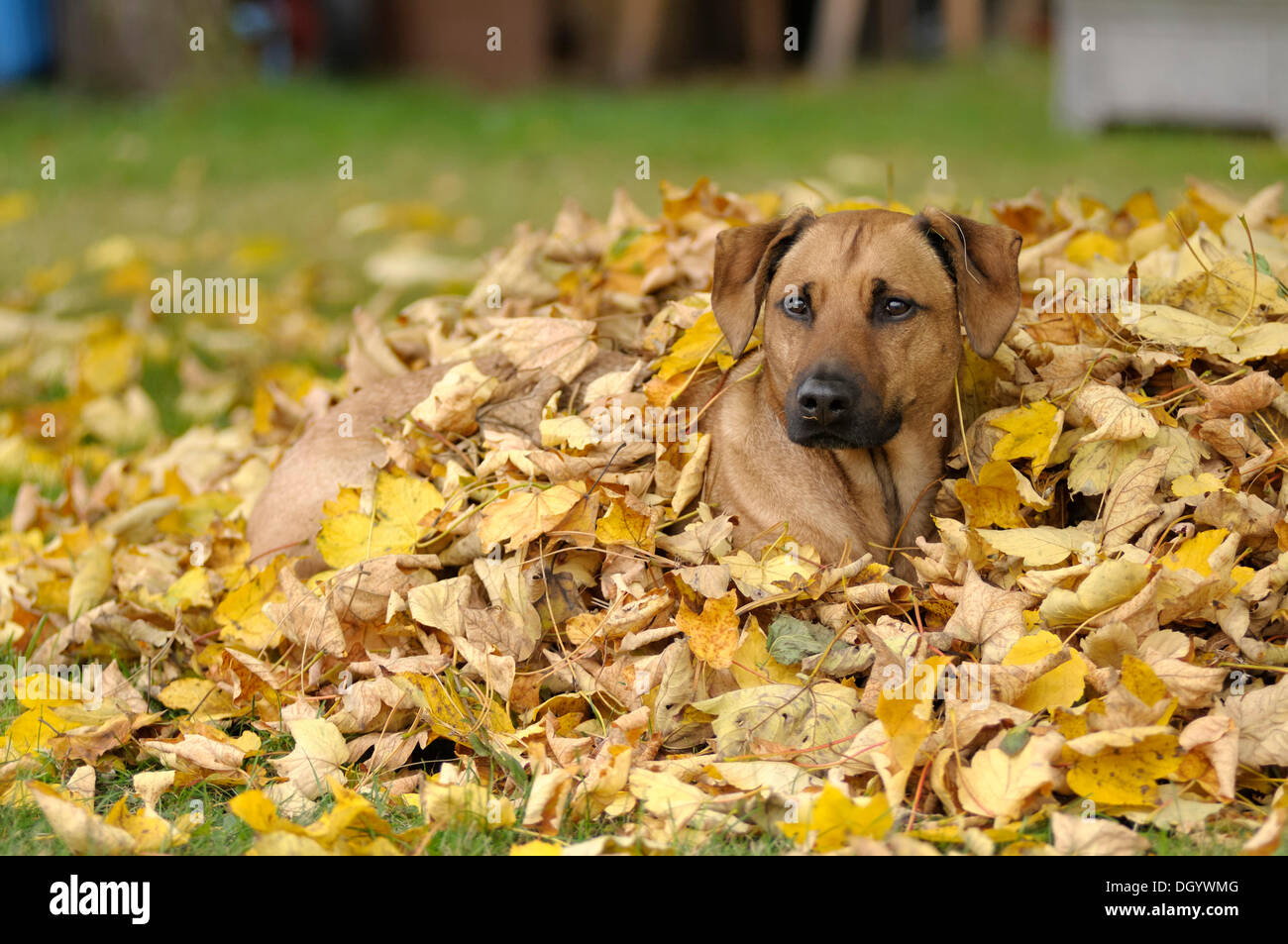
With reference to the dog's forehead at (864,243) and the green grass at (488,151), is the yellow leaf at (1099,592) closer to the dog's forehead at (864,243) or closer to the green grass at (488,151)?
the dog's forehead at (864,243)

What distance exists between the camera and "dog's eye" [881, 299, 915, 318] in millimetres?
3455

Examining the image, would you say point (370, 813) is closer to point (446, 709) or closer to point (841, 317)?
point (446, 709)

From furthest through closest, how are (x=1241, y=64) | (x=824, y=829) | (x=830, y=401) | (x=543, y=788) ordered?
(x=1241, y=64) < (x=830, y=401) < (x=543, y=788) < (x=824, y=829)

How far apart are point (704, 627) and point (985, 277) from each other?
1125mm

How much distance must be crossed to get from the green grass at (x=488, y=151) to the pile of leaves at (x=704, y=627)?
4.65 m

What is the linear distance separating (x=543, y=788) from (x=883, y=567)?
1031 mm

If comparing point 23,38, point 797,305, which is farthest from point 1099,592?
point 23,38

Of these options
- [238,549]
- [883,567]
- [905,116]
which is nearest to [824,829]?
[883,567]

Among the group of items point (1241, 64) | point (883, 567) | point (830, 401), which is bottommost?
point (883, 567)

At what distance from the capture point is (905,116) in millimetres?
14422

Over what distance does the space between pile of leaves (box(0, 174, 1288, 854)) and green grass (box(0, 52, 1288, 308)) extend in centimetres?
465

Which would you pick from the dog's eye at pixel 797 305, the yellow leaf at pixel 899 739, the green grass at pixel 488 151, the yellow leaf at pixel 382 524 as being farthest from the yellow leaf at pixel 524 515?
the green grass at pixel 488 151

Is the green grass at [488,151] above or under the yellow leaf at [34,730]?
above

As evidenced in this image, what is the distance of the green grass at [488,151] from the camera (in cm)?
1011
